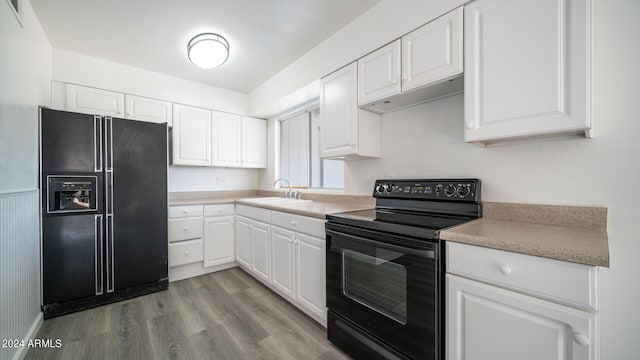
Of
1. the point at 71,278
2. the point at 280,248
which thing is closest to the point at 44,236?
the point at 71,278

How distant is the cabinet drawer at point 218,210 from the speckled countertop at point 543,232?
8.87 ft

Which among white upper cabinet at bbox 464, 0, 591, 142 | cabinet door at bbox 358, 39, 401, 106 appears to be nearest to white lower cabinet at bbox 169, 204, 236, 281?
cabinet door at bbox 358, 39, 401, 106

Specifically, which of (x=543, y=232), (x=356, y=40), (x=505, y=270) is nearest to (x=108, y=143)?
(x=356, y=40)

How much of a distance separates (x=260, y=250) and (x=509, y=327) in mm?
2162

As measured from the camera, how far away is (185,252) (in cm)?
287

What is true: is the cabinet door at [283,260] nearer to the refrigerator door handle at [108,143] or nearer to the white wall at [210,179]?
the refrigerator door handle at [108,143]

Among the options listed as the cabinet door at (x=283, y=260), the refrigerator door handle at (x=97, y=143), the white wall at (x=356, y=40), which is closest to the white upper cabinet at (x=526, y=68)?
the white wall at (x=356, y=40)

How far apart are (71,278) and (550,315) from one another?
130 inches

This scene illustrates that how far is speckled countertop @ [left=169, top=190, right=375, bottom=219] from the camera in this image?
2.01 metres

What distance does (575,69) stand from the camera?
3.30 ft

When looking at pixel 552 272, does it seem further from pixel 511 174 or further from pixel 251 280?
pixel 251 280

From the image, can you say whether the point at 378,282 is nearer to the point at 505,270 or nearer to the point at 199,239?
the point at 505,270

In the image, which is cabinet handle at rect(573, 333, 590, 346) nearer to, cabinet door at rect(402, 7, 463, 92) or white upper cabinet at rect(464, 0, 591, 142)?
white upper cabinet at rect(464, 0, 591, 142)

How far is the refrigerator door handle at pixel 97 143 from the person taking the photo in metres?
2.27
